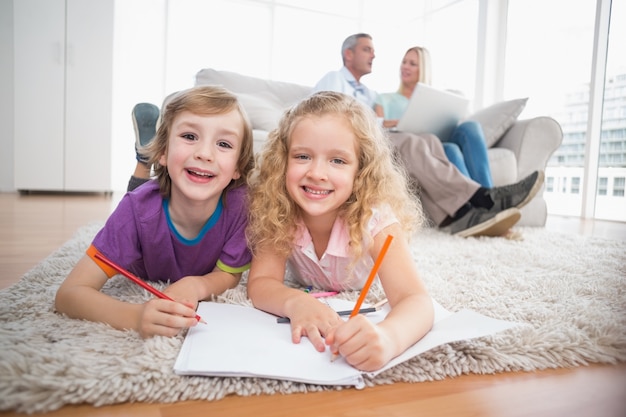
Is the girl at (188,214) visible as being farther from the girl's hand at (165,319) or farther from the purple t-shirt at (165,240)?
the girl's hand at (165,319)

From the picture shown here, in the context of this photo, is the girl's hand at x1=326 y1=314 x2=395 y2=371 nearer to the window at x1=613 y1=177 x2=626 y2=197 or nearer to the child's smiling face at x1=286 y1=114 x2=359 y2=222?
the child's smiling face at x1=286 y1=114 x2=359 y2=222

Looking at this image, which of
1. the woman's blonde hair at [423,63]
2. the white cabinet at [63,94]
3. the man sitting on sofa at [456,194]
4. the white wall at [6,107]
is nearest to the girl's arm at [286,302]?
the man sitting on sofa at [456,194]

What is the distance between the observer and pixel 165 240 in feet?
2.84

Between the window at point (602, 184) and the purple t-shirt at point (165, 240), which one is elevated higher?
the window at point (602, 184)

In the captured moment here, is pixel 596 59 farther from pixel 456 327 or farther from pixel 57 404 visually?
pixel 57 404

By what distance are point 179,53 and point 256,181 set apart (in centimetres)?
409

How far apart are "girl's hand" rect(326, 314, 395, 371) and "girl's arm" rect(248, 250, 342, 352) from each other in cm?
5

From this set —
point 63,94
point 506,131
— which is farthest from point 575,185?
point 63,94

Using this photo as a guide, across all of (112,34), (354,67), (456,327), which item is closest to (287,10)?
(112,34)

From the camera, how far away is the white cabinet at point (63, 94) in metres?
3.50

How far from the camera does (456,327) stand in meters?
0.64

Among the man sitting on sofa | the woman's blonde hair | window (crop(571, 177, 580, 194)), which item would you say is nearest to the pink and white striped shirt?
the man sitting on sofa

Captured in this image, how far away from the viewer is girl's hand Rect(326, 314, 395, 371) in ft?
1.70

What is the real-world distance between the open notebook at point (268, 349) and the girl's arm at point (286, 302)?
0.05ft
